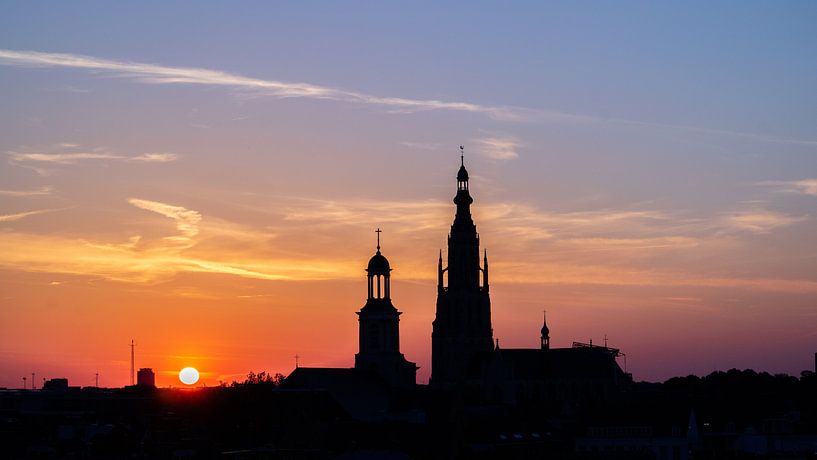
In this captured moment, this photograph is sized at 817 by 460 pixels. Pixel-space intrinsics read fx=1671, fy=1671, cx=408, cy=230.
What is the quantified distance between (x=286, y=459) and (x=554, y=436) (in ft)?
139

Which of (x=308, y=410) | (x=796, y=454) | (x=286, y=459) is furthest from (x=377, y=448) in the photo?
(x=796, y=454)

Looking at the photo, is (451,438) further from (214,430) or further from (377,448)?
(214,430)

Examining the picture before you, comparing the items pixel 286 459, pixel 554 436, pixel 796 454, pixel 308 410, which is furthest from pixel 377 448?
pixel 796 454

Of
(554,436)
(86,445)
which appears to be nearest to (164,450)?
(86,445)

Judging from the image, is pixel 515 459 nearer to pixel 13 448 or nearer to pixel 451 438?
pixel 451 438

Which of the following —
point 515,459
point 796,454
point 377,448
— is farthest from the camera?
point 796,454

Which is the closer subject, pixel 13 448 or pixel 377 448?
pixel 377 448

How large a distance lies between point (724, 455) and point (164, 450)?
6268 centimetres

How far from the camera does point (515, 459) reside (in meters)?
174

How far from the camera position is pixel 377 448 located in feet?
534

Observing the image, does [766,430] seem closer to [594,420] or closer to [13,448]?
[594,420]

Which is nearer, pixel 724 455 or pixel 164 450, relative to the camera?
pixel 164 450

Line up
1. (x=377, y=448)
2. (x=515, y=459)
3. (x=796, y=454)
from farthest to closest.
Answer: (x=796, y=454), (x=515, y=459), (x=377, y=448)

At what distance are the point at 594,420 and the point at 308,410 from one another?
3484 cm
